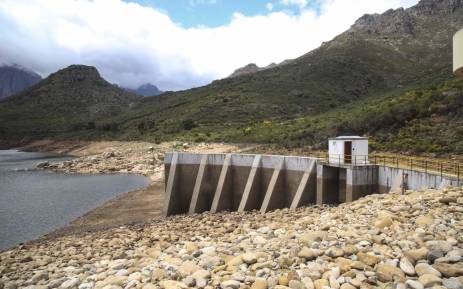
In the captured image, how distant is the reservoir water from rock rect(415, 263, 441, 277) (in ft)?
76.0

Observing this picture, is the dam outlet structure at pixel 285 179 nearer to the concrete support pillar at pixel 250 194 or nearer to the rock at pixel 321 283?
the concrete support pillar at pixel 250 194

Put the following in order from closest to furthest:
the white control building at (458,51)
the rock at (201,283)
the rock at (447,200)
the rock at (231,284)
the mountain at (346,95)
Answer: the white control building at (458,51) < the rock at (231,284) < the rock at (201,283) < the rock at (447,200) < the mountain at (346,95)

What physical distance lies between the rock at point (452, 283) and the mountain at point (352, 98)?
81.6 ft

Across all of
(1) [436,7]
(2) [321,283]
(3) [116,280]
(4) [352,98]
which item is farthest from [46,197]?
(1) [436,7]

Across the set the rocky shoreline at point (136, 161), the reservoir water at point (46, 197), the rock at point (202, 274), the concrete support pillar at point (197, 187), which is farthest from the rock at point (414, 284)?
the rocky shoreline at point (136, 161)

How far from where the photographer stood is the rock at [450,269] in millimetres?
8867

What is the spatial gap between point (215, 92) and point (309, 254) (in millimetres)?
108553

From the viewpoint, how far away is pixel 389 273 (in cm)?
930

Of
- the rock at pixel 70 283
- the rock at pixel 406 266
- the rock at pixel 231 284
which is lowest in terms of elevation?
the rock at pixel 70 283

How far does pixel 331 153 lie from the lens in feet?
78.6

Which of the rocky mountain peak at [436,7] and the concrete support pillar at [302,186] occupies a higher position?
the rocky mountain peak at [436,7]

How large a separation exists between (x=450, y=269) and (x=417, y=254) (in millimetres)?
897

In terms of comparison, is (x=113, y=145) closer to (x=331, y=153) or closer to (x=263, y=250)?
(x=331, y=153)

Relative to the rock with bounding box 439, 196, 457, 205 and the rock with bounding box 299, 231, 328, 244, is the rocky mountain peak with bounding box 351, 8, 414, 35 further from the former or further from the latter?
the rock with bounding box 299, 231, 328, 244
